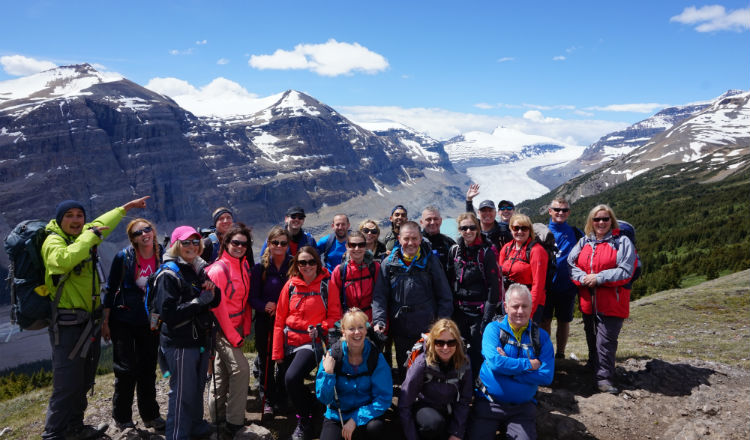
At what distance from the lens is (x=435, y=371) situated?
5.97 m

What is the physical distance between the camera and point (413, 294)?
6973 millimetres

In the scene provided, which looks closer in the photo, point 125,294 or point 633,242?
point 125,294

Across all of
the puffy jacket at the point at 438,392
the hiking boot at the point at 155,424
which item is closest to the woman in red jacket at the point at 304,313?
the puffy jacket at the point at 438,392

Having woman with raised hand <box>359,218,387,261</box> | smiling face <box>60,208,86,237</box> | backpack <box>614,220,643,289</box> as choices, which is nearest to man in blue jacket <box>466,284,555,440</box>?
backpack <box>614,220,643,289</box>

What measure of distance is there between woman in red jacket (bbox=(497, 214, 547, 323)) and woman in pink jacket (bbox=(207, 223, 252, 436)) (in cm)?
474

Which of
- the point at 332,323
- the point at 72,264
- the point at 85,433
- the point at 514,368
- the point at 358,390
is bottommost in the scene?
the point at 85,433

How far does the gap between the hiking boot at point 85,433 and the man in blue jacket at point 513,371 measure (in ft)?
19.9

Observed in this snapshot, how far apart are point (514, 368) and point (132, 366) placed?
618 centimetres

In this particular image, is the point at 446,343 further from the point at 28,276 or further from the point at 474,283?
the point at 28,276

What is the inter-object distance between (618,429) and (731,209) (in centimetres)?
7894

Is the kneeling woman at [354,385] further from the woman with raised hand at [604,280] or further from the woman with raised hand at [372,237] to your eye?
the woman with raised hand at [604,280]

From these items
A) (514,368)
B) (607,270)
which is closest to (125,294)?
(514,368)

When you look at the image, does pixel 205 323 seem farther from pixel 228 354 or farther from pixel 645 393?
pixel 645 393

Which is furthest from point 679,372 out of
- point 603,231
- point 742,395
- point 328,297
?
point 328,297
